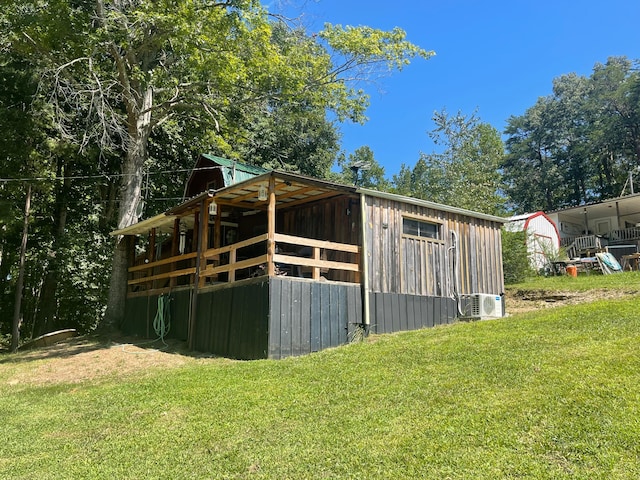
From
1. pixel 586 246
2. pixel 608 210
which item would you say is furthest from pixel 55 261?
pixel 608 210

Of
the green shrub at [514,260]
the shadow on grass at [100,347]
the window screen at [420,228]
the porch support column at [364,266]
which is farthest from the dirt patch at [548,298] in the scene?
the shadow on grass at [100,347]

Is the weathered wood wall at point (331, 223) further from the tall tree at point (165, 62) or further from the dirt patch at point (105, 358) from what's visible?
the tall tree at point (165, 62)

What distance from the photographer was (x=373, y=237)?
10.7m

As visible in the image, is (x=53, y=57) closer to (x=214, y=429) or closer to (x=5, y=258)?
(x=5, y=258)

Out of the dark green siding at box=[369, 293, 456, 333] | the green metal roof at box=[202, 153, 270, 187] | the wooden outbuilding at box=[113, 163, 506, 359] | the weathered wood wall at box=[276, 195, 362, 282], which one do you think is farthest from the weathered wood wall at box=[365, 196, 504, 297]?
the green metal roof at box=[202, 153, 270, 187]

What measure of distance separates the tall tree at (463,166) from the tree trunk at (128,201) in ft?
56.7

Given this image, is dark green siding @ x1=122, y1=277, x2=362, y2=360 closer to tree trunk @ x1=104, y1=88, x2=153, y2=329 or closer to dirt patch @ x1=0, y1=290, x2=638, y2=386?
dirt patch @ x1=0, y1=290, x2=638, y2=386

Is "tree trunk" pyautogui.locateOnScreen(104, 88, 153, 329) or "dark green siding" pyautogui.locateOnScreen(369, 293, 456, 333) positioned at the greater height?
"tree trunk" pyautogui.locateOnScreen(104, 88, 153, 329)

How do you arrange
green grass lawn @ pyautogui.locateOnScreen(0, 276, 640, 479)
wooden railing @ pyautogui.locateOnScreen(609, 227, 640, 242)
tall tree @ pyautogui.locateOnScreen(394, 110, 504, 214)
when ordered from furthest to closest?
tall tree @ pyautogui.locateOnScreen(394, 110, 504, 214)
wooden railing @ pyautogui.locateOnScreen(609, 227, 640, 242)
green grass lawn @ pyautogui.locateOnScreen(0, 276, 640, 479)

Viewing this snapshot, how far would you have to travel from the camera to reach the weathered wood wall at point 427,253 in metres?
10.8

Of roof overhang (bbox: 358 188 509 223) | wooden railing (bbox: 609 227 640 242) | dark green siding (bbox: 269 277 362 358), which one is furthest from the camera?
wooden railing (bbox: 609 227 640 242)

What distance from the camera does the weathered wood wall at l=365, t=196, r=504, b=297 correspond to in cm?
1081

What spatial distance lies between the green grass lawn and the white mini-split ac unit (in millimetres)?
3597

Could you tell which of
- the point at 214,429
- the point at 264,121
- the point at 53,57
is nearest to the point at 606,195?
the point at 264,121
